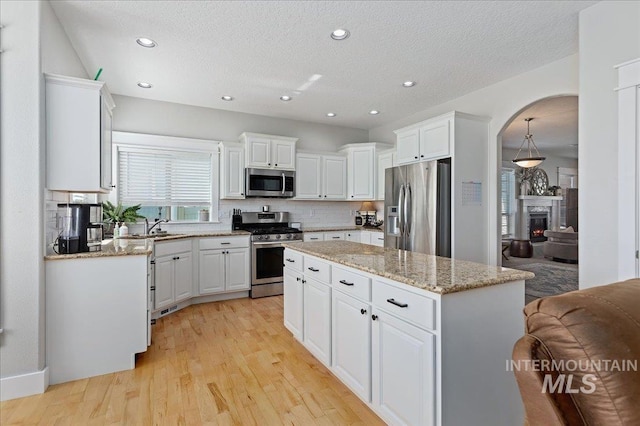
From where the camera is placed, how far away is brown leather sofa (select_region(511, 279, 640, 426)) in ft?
2.59

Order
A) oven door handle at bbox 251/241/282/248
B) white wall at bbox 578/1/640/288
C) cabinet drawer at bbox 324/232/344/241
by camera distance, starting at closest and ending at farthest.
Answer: white wall at bbox 578/1/640/288, oven door handle at bbox 251/241/282/248, cabinet drawer at bbox 324/232/344/241

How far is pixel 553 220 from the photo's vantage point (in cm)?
943

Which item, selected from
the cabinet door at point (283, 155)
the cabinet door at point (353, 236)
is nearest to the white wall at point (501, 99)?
the cabinet door at point (353, 236)

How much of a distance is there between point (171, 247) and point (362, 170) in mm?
3161

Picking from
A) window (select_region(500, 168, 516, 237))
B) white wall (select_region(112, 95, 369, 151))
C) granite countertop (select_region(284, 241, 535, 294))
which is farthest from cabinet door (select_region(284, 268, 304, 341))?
window (select_region(500, 168, 516, 237))

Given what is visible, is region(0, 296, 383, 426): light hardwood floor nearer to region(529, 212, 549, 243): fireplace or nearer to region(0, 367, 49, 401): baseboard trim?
region(0, 367, 49, 401): baseboard trim

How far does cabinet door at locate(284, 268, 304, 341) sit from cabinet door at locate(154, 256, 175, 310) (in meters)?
1.54

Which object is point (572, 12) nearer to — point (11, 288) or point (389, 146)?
point (389, 146)

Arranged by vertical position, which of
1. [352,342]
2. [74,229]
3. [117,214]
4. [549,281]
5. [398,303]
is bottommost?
[549,281]

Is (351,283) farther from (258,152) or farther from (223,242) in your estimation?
(258,152)

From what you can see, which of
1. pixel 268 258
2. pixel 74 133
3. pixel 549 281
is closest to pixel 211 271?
pixel 268 258

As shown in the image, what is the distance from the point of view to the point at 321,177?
17.5 feet

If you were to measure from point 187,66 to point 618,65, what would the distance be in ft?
11.8

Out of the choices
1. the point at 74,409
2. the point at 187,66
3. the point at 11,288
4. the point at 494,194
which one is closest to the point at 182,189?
the point at 187,66
